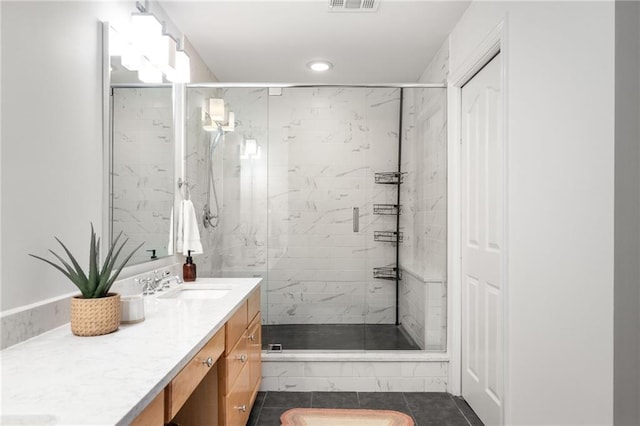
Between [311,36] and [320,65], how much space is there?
1.78 ft

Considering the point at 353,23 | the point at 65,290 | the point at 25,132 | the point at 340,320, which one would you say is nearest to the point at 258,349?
the point at 340,320

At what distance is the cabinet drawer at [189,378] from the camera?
1111 millimetres

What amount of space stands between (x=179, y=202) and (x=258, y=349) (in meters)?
1.08

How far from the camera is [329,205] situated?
3199mm

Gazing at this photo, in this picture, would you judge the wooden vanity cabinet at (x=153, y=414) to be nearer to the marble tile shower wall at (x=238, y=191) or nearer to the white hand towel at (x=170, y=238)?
the white hand towel at (x=170, y=238)

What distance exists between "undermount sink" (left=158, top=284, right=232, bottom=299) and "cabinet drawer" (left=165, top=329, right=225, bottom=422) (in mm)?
732

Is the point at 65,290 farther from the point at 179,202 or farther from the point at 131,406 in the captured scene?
the point at 179,202

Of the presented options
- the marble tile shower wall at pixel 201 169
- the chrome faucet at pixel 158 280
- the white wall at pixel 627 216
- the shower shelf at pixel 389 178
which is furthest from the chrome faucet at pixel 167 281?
the white wall at pixel 627 216

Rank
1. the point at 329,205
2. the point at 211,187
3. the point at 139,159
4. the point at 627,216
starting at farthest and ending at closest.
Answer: the point at 329,205, the point at 211,187, the point at 139,159, the point at 627,216

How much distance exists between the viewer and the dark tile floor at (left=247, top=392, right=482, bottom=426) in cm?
240

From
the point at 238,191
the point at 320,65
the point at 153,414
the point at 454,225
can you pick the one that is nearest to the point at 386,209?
the point at 454,225

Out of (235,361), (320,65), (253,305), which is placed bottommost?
(235,361)

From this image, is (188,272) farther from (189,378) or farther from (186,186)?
(189,378)

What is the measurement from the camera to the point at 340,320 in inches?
128
